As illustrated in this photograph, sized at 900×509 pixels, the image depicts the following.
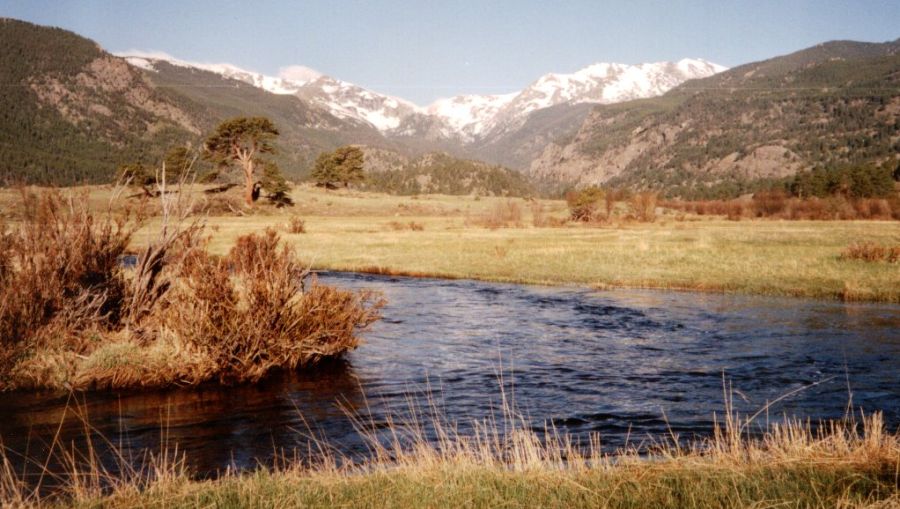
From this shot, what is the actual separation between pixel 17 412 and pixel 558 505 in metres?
10.7

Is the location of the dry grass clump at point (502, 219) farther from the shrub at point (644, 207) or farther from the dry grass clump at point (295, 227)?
the dry grass clump at point (295, 227)

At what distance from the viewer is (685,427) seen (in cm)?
1089

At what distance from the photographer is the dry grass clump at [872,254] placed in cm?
3166

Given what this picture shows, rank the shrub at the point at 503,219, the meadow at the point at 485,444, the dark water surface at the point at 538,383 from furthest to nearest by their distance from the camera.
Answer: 1. the shrub at the point at 503,219
2. the dark water surface at the point at 538,383
3. the meadow at the point at 485,444

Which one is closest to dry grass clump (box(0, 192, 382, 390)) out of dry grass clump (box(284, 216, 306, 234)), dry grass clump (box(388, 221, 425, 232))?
dry grass clump (box(284, 216, 306, 234))

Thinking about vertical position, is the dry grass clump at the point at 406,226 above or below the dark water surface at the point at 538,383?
above

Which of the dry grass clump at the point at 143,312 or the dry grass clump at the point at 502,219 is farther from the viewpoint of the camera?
the dry grass clump at the point at 502,219

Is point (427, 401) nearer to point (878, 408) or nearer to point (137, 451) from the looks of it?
point (137, 451)

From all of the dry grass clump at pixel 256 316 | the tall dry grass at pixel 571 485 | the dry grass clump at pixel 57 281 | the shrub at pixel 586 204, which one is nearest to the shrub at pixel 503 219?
the shrub at pixel 586 204

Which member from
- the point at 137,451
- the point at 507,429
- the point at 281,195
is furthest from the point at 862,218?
the point at 137,451

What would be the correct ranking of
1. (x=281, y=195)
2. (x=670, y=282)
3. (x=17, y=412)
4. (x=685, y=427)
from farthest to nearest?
(x=281, y=195) → (x=670, y=282) → (x=17, y=412) → (x=685, y=427)

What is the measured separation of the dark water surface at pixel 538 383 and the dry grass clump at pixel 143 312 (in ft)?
2.05

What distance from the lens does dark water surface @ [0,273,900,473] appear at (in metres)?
10.8

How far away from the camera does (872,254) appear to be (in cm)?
3222
